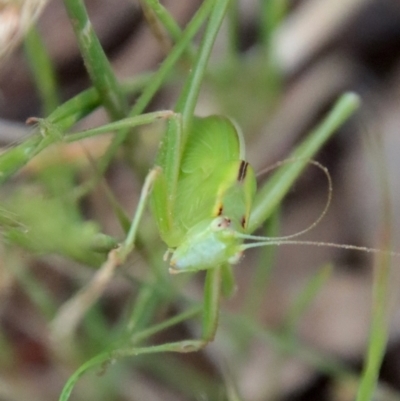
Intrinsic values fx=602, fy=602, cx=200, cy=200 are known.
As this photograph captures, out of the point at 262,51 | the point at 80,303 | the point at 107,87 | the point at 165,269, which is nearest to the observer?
the point at 107,87

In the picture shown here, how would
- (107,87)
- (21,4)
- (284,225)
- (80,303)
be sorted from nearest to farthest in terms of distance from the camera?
(21,4)
(107,87)
(80,303)
(284,225)

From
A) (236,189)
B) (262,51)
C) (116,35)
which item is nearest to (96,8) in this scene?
(116,35)

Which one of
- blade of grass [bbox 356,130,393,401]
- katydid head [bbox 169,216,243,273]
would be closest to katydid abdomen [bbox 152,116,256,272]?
katydid head [bbox 169,216,243,273]

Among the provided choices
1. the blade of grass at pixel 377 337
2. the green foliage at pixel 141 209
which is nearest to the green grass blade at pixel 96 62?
the green foliage at pixel 141 209

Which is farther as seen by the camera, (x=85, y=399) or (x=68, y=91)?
(x=68, y=91)

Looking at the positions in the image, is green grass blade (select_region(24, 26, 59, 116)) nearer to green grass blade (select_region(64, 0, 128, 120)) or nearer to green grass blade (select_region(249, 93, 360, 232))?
green grass blade (select_region(64, 0, 128, 120))

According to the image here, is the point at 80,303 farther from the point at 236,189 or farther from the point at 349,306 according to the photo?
the point at 349,306
